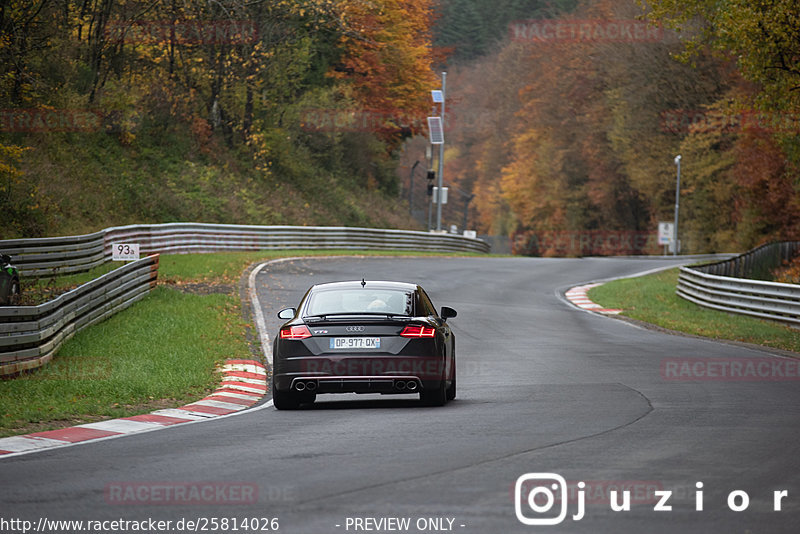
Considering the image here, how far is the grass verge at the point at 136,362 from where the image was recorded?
1313 cm

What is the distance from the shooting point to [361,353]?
12.7 m

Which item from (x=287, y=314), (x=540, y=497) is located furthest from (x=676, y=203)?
(x=540, y=497)

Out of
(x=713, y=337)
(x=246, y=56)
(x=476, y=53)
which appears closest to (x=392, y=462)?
(x=713, y=337)

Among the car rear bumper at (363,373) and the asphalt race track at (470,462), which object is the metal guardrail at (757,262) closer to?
the asphalt race track at (470,462)

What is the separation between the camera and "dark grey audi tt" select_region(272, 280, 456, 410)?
12672mm

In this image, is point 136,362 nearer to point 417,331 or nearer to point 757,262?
point 417,331

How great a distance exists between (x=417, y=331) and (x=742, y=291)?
18.2 meters

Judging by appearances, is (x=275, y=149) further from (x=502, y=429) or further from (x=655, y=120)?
(x=502, y=429)

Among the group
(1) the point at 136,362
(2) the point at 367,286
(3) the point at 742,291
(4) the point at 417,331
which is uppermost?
(2) the point at 367,286

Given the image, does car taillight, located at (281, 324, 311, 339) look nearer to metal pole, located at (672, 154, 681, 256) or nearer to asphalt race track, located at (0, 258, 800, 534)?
asphalt race track, located at (0, 258, 800, 534)

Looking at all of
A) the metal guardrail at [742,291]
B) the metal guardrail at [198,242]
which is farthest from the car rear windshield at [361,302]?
the metal guardrail at [198,242]

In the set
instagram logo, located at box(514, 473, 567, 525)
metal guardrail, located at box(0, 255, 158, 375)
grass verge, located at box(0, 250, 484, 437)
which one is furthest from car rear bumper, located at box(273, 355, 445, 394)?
metal guardrail, located at box(0, 255, 158, 375)

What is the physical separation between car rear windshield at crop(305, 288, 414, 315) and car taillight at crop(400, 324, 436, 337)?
0.27m

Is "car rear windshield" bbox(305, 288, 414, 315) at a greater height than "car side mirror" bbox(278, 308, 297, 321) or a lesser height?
greater
